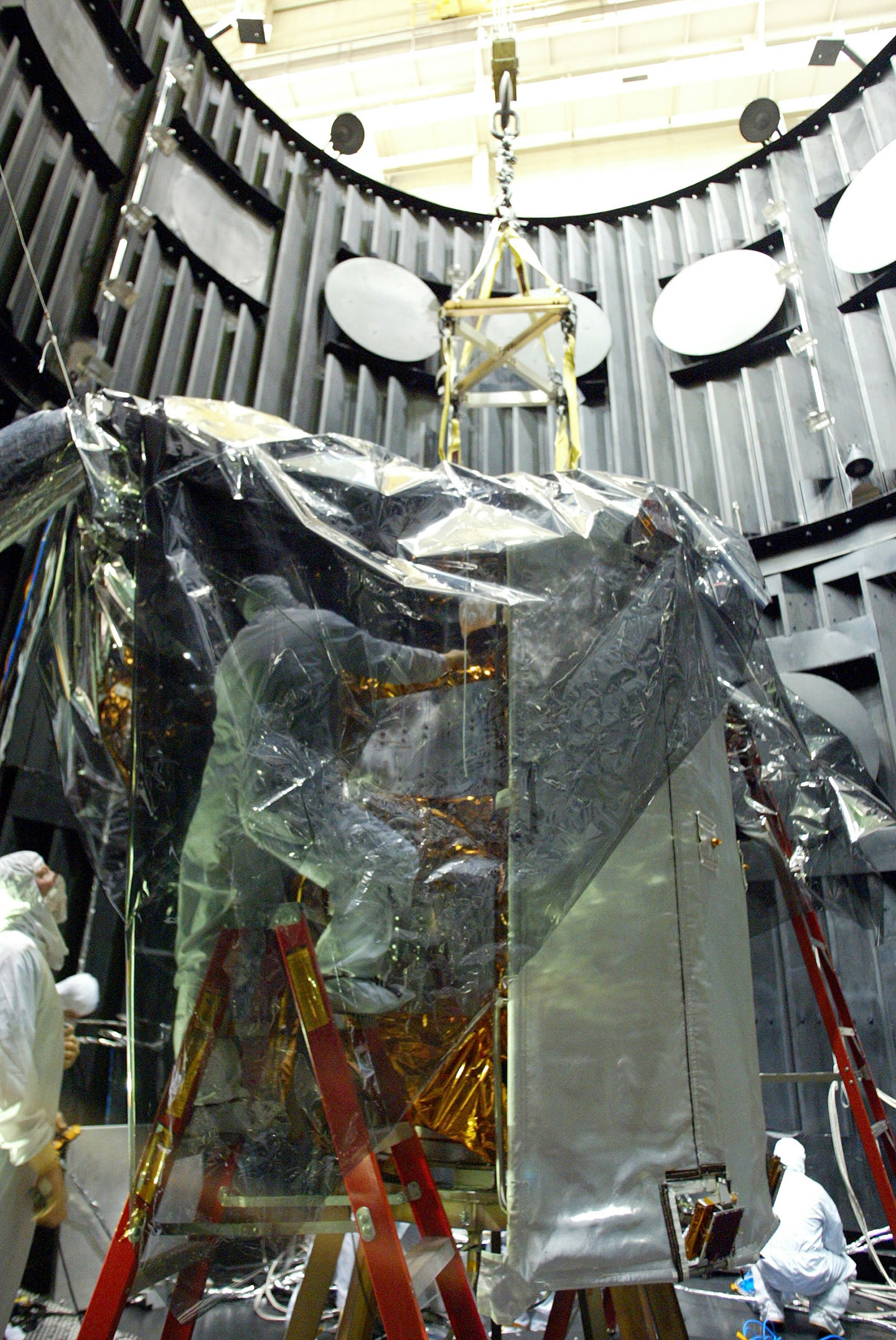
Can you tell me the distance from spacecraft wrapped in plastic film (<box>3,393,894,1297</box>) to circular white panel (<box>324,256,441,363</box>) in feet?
13.9

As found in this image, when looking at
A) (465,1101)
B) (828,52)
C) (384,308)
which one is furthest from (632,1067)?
(828,52)

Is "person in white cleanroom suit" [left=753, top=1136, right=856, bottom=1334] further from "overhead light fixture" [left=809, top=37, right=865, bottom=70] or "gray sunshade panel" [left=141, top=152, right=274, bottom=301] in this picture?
"overhead light fixture" [left=809, top=37, right=865, bottom=70]

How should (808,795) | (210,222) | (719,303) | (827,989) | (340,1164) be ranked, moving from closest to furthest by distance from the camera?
(340,1164) < (808,795) < (827,989) < (210,222) < (719,303)

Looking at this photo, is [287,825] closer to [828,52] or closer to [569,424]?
[569,424]

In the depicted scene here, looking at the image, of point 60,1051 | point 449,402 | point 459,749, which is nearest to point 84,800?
point 459,749

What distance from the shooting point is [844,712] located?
414 cm

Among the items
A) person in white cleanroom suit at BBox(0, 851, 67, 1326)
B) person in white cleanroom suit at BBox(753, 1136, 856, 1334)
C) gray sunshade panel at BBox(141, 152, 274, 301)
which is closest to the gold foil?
person in white cleanroom suit at BBox(0, 851, 67, 1326)

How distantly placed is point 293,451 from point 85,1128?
298cm

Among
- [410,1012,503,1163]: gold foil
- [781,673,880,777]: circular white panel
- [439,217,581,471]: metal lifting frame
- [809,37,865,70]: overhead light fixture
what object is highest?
[809,37,865,70]: overhead light fixture

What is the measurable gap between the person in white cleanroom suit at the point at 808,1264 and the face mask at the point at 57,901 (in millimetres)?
2767

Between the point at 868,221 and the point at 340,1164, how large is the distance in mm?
5653

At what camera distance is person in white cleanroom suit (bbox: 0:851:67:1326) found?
2449 mm

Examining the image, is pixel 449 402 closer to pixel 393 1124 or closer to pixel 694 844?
pixel 694 844

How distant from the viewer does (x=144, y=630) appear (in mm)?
1753
